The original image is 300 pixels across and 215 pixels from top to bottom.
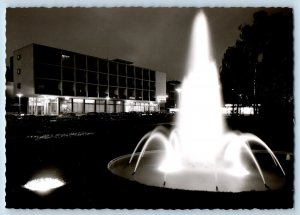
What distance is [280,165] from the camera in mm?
8680

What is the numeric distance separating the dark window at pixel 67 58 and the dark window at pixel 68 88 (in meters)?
3.28

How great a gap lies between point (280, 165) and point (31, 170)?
7.18 meters

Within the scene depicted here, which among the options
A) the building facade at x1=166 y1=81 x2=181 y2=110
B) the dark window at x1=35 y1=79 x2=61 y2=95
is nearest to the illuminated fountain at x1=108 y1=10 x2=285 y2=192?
the dark window at x1=35 y1=79 x2=61 y2=95

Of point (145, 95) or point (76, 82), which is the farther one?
point (145, 95)

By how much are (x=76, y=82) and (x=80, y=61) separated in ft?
14.4

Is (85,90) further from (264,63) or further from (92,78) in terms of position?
(264,63)

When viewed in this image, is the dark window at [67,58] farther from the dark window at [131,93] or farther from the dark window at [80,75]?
the dark window at [131,93]

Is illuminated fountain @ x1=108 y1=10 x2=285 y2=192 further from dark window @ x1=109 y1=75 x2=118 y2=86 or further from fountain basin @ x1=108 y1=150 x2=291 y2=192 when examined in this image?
dark window @ x1=109 y1=75 x2=118 y2=86

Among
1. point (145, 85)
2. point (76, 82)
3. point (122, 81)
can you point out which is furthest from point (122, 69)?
point (76, 82)

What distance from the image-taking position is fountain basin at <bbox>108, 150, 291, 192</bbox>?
6672mm

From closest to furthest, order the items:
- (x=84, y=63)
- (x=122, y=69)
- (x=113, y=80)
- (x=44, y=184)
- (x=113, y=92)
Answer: (x=44, y=184) → (x=84, y=63) → (x=113, y=92) → (x=113, y=80) → (x=122, y=69)

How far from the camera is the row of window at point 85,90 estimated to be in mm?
45906

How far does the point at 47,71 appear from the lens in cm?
4653

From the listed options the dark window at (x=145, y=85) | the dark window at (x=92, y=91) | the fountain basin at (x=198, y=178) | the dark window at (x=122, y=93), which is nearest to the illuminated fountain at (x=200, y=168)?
the fountain basin at (x=198, y=178)
